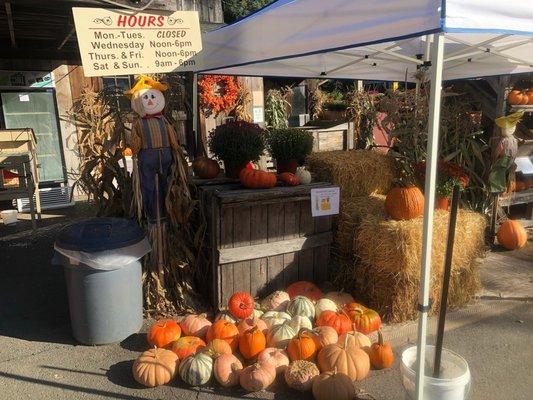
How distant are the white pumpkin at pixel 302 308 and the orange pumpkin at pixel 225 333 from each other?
0.48 metres

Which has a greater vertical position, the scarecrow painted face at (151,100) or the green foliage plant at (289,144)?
the scarecrow painted face at (151,100)

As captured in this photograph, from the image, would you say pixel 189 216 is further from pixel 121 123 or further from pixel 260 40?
pixel 260 40

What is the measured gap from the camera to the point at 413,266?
11.5ft

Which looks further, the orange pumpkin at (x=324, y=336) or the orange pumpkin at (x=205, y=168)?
the orange pumpkin at (x=205, y=168)

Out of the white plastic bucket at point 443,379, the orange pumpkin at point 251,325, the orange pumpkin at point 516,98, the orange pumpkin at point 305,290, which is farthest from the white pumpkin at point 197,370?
the orange pumpkin at point 516,98

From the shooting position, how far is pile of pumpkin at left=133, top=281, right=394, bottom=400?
2.84 metres

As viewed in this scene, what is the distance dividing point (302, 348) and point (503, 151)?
141 inches

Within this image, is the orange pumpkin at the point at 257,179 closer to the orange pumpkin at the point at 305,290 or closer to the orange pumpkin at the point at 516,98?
the orange pumpkin at the point at 305,290

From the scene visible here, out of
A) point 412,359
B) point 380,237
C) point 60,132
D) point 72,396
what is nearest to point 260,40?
point 380,237

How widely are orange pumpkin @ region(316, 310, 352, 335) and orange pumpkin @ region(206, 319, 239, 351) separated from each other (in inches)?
25.6

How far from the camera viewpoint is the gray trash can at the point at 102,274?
3.15 m

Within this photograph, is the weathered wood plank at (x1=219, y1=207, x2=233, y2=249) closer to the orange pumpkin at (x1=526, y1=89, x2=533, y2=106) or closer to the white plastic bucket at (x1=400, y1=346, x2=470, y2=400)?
the white plastic bucket at (x1=400, y1=346, x2=470, y2=400)

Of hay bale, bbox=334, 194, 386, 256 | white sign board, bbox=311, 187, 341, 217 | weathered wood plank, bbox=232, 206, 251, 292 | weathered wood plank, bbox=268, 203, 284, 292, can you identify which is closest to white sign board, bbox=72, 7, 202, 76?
weathered wood plank, bbox=232, 206, 251, 292

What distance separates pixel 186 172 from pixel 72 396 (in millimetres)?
1895
